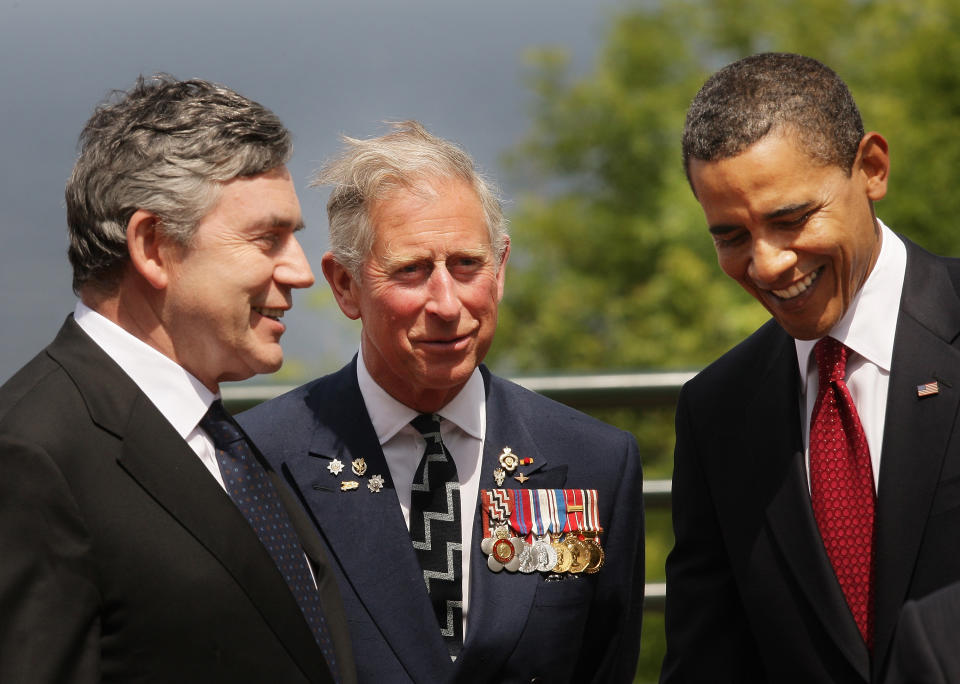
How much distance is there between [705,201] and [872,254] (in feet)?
1.28

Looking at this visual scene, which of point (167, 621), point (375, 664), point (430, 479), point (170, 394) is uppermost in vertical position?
point (170, 394)

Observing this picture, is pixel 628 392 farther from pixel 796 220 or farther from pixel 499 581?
pixel 796 220

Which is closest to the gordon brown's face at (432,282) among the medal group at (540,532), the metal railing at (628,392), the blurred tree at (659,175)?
the medal group at (540,532)

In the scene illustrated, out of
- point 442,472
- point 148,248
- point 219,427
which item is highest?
point 148,248

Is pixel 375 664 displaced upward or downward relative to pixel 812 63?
downward

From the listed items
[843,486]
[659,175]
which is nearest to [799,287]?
[843,486]

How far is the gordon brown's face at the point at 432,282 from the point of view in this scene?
296 cm

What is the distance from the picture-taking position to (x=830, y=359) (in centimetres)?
282

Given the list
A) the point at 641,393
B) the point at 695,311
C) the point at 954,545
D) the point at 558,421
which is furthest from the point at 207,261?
the point at 695,311

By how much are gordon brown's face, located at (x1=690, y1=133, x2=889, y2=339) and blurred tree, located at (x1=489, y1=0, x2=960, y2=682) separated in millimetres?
4361

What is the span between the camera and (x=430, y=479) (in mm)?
3039

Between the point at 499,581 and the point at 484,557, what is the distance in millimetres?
67

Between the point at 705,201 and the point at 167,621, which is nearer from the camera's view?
the point at 167,621

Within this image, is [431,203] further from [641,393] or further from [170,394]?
[641,393]
